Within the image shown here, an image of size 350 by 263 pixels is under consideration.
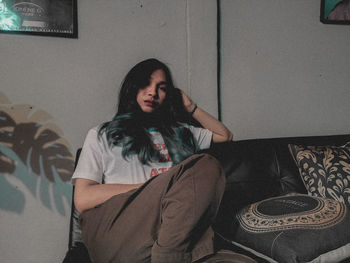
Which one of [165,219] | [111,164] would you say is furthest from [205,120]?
[165,219]

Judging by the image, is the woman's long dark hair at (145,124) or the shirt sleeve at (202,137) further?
the shirt sleeve at (202,137)

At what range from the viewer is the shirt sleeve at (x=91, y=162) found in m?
1.10

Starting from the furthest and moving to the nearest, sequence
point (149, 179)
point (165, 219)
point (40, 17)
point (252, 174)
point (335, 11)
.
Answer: point (335, 11) → point (40, 17) → point (252, 174) → point (149, 179) → point (165, 219)

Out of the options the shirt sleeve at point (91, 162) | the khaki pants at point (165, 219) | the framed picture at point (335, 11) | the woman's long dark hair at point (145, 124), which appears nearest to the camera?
the khaki pants at point (165, 219)

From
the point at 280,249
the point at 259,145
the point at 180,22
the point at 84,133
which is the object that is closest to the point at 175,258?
the point at 280,249

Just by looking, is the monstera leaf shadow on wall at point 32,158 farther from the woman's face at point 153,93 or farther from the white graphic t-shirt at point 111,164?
the woman's face at point 153,93

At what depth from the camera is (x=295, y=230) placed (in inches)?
32.8

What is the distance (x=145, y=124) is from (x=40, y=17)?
0.79 metres

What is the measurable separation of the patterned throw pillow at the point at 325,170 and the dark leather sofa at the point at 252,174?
2.5 inches

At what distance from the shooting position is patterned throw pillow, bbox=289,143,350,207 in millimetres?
1155

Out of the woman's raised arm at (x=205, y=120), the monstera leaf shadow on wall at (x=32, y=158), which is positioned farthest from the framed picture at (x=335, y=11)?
the monstera leaf shadow on wall at (x=32, y=158)

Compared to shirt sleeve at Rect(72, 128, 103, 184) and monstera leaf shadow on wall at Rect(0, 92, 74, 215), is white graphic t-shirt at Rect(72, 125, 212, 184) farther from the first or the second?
monstera leaf shadow on wall at Rect(0, 92, 74, 215)

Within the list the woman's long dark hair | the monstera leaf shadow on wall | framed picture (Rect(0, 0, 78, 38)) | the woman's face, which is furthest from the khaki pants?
framed picture (Rect(0, 0, 78, 38))

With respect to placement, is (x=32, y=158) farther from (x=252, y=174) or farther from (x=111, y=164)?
(x=252, y=174)
